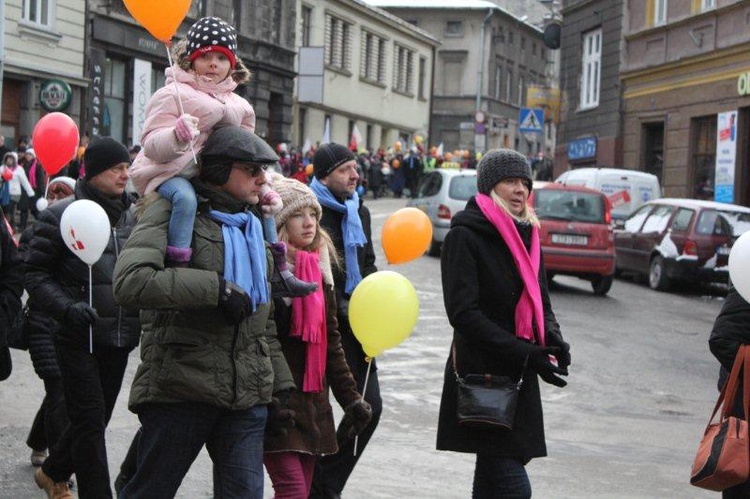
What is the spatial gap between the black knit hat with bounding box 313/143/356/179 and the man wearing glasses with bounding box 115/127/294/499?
2058 millimetres

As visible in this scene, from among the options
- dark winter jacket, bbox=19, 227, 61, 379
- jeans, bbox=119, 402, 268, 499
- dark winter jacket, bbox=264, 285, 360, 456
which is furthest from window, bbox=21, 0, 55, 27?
jeans, bbox=119, 402, 268, 499

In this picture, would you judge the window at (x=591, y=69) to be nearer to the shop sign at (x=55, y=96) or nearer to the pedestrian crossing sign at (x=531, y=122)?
the pedestrian crossing sign at (x=531, y=122)

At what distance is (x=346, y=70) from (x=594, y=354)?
43.3 metres

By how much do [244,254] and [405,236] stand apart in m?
2.30

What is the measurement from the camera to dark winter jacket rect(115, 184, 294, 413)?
4320 mm

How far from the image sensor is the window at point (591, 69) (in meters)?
38.9

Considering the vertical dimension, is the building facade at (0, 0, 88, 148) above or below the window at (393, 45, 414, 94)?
below

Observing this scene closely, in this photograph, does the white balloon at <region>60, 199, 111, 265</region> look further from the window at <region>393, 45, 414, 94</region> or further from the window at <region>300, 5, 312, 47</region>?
the window at <region>393, 45, 414, 94</region>

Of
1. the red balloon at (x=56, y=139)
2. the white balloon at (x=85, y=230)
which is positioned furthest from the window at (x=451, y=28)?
the white balloon at (x=85, y=230)

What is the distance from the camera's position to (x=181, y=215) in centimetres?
445

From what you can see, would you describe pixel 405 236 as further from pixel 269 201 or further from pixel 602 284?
pixel 602 284

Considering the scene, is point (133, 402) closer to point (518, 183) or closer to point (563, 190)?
point (518, 183)

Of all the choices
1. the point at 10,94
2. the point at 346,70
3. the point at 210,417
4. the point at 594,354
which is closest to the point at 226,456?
the point at 210,417

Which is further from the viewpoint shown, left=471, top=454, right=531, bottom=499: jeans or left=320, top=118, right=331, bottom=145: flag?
left=320, top=118, right=331, bottom=145: flag
